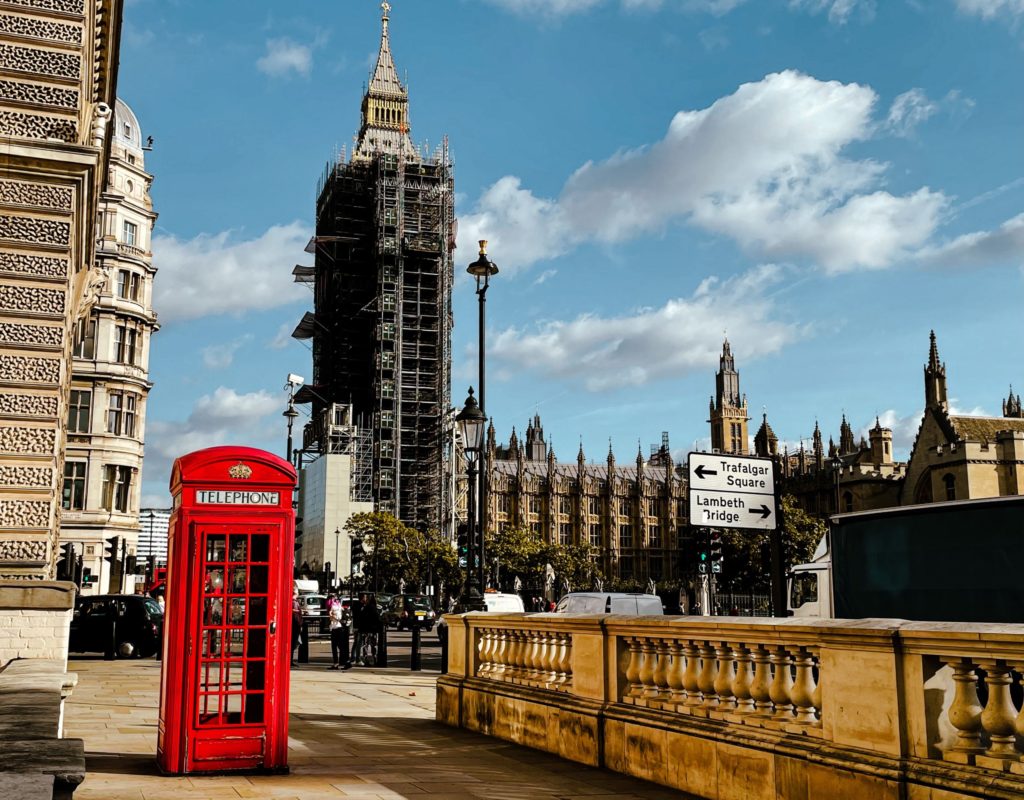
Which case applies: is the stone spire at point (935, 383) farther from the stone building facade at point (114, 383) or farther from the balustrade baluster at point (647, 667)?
the balustrade baluster at point (647, 667)

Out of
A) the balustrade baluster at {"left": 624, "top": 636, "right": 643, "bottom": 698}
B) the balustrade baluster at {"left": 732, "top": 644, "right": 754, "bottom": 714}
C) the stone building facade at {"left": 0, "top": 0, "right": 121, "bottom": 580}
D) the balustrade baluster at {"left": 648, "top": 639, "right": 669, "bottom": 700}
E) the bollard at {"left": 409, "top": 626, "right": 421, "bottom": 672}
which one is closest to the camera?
the balustrade baluster at {"left": 732, "top": 644, "right": 754, "bottom": 714}

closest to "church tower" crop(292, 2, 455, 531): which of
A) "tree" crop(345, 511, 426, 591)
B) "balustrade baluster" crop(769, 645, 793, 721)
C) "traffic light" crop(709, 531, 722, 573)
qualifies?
"tree" crop(345, 511, 426, 591)

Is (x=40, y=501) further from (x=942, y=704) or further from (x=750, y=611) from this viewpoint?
(x=750, y=611)

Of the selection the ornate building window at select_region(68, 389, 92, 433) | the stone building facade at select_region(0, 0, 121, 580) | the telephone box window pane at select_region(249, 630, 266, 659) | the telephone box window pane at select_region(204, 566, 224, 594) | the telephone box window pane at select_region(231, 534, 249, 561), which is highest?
the ornate building window at select_region(68, 389, 92, 433)

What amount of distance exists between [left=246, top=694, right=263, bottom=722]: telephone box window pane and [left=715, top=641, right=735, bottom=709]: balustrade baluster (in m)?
3.99

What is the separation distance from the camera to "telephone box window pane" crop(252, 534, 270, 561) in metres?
9.16

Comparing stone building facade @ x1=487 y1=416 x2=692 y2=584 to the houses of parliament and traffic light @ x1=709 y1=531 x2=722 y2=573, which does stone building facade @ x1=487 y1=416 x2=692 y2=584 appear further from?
traffic light @ x1=709 y1=531 x2=722 y2=573

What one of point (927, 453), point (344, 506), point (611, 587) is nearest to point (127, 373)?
point (344, 506)

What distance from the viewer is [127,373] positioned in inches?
1960

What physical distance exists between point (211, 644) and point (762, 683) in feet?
15.4

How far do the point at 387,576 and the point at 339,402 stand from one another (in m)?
20.3

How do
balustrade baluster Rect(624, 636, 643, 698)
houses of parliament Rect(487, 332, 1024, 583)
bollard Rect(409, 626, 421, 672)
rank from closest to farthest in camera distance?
balustrade baluster Rect(624, 636, 643, 698)
bollard Rect(409, 626, 421, 672)
houses of parliament Rect(487, 332, 1024, 583)

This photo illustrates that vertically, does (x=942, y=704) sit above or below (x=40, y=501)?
below

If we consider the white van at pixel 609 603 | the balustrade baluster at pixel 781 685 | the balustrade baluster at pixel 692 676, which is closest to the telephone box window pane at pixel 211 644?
the balustrade baluster at pixel 692 676
